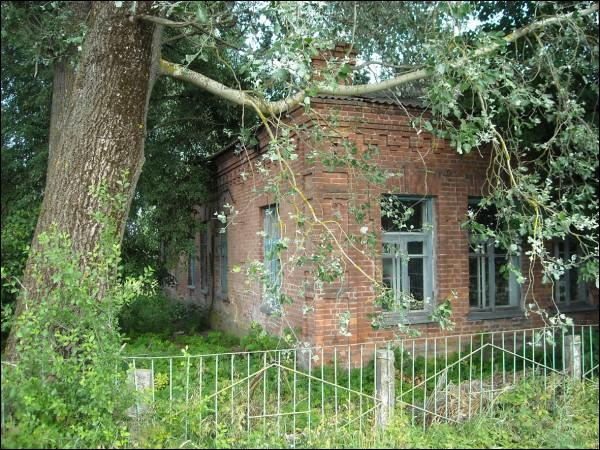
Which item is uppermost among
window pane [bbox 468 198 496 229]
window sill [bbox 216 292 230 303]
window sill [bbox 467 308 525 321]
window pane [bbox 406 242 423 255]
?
window pane [bbox 468 198 496 229]

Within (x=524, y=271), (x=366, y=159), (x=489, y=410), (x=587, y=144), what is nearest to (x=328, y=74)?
(x=366, y=159)

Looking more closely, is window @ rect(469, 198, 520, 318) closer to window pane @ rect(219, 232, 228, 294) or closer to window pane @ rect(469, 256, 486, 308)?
window pane @ rect(469, 256, 486, 308)

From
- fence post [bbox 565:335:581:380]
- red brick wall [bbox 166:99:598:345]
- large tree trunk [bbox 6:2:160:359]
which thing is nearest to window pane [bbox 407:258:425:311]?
red brick wall [bbox 166:99:598:345]

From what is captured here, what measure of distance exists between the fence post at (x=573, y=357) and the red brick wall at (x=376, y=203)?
5.59ft

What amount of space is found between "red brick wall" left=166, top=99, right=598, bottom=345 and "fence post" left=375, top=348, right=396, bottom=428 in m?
2.04

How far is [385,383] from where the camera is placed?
539 centimetres

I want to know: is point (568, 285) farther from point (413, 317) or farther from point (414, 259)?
point (413, 317)

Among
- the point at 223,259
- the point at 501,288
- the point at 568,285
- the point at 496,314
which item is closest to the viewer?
the point at 496,314

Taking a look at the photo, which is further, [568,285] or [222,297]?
[222,297]

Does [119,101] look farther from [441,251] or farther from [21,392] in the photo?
[441,251]

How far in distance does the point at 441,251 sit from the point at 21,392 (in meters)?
6.48

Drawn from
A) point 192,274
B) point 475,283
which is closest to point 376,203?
point 475,283

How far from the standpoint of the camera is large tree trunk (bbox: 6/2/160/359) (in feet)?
18.5

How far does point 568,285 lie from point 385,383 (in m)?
6.69
